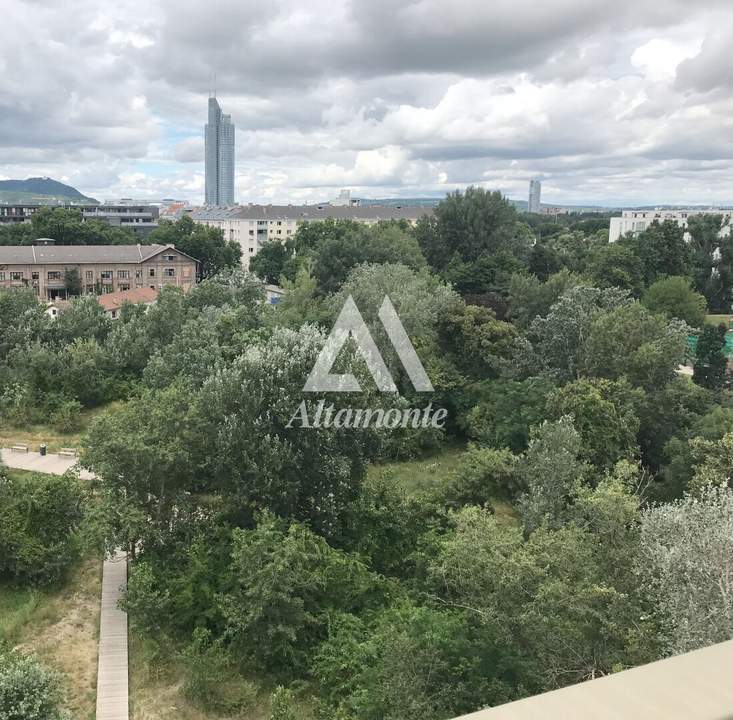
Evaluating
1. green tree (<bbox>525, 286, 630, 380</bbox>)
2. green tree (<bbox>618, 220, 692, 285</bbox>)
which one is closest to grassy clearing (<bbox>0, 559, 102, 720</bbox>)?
green tree (<bbox>525, 286, 630, 380</bbox>)

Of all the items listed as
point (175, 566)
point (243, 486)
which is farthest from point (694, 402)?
point (175, 566)

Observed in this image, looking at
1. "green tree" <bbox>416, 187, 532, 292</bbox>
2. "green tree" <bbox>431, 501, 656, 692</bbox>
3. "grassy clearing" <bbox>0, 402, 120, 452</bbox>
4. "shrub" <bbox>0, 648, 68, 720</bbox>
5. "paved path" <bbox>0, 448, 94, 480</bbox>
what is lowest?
"grassy clearing" <bbox>0, 402, 120, 452</bbox>

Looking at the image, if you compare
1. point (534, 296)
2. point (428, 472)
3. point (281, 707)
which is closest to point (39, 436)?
point (428, 472)

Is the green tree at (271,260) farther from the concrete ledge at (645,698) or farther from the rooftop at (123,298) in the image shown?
the concrete ledge at (645,698)

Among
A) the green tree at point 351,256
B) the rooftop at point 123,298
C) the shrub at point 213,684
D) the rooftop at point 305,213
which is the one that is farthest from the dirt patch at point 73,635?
the rooftop at point 305,213

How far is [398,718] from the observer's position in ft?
26.0

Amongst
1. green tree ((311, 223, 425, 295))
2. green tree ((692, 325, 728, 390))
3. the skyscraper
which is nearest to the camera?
green tree ((692, 325, 728, 390))

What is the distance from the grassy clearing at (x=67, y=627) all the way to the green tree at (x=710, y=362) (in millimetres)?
19366

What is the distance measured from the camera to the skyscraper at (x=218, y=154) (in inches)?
7151

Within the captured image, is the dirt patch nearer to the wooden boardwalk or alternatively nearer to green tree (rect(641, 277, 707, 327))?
the wooden boardwalk

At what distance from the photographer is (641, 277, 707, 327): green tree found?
1125 inches

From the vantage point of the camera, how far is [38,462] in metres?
17.3

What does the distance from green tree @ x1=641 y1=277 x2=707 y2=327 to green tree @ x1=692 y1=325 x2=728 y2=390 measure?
242 inches

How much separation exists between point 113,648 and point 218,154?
186 meters
